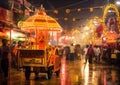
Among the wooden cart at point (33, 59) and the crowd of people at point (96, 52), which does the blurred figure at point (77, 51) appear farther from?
the wooden cart at point (33, 59)

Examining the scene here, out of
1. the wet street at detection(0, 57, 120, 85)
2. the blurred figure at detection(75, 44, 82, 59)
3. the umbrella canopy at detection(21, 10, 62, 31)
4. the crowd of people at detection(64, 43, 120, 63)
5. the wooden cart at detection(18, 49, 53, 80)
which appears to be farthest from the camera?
the blurred figure at detection(75, 44, 82, 59)

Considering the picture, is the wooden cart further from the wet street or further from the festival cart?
the wet street

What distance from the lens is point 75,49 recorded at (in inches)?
1825

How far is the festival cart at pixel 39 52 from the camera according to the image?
700 inches

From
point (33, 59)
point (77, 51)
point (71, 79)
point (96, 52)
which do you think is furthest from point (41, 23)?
point (77, 51)

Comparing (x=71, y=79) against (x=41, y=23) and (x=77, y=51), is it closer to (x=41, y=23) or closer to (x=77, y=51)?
(x=41, y=23)

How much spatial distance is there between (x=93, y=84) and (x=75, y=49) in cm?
3047

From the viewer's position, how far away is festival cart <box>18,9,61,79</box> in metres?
17.8

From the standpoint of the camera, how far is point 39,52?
17812 millimetres

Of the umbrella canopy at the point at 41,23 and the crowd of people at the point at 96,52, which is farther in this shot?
the crowd of people at the point at 96,52

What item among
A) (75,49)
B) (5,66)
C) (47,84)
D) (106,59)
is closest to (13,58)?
(5,66)

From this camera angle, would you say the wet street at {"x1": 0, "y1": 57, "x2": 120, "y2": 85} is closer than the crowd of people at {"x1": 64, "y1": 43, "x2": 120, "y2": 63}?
Yes

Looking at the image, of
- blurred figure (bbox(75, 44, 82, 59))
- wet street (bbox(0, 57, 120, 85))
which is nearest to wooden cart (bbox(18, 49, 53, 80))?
wet street (bbox(0, 57, 120, 85))

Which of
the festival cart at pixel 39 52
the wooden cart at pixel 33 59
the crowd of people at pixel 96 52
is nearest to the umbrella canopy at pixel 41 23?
the festival cart at pixel 39 52
